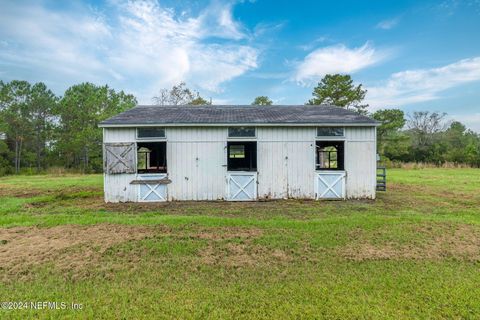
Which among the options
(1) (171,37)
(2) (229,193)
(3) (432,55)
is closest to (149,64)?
(1) (171,37)

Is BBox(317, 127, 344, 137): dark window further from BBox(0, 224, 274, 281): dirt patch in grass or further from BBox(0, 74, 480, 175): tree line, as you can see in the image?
BBox(0, 74, 480, 175): tree line

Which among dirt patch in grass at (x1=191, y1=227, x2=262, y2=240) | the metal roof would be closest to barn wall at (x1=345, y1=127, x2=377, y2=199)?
the metal roof

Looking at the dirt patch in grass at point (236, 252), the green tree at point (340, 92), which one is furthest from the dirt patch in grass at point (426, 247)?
the green tree at point (340, 92)

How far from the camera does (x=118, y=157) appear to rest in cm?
841

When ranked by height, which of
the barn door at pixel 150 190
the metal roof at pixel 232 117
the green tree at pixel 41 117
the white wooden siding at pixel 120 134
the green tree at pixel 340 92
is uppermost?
the green tree at pixel 340 92

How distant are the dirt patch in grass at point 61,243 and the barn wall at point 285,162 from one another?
4638mm

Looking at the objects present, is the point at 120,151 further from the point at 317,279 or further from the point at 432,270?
the point at 432,270

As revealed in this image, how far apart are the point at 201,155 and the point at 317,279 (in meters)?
6.24

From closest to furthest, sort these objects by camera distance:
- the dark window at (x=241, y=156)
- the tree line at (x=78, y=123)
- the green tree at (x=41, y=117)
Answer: the dark window at (x=241, y=156)
the tree line at (x=78, y=123)
the green tree at (x=41, y=117)

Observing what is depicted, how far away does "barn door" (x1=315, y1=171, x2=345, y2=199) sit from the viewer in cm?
874

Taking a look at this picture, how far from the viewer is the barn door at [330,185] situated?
8.74 m

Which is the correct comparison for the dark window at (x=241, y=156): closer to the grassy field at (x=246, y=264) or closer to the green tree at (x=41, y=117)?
the grassy field at (x=246, y=264)

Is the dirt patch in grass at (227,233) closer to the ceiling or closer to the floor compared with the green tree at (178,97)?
closer to the floor

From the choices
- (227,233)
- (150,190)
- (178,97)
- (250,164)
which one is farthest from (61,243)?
(178,97)
